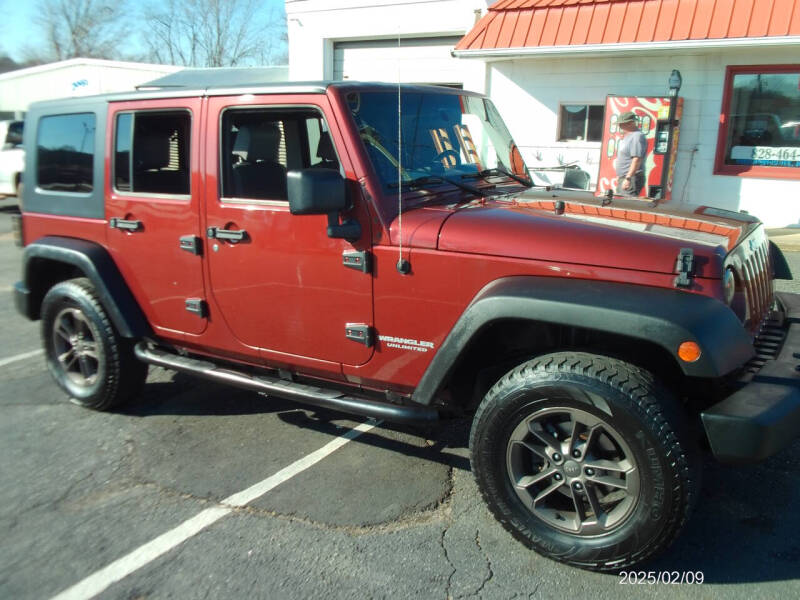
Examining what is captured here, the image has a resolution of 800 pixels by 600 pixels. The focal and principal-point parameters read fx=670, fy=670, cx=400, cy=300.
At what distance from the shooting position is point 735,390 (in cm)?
257

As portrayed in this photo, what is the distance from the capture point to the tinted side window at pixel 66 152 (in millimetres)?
4102

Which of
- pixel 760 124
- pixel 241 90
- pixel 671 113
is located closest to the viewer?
pixel 241 90

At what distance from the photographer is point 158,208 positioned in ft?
12.2

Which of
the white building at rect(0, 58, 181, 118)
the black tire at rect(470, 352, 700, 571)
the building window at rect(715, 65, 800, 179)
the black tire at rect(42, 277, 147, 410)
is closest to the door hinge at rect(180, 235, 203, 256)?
the black tire at rect(42, 277, 147, 410)

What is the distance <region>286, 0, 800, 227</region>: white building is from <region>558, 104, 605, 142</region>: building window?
4 cm

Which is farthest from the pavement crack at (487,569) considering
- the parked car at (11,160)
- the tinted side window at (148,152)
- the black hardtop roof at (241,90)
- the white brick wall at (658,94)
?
the parked car at (11,160)

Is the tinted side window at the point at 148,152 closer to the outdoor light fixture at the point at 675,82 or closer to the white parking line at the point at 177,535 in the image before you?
the white parking line at the point at 177,535

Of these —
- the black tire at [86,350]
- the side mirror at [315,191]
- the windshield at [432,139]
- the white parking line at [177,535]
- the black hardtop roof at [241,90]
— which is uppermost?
the black hardtop roof at [241,90]

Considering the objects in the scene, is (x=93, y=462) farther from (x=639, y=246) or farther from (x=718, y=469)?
(x=718, y=469)

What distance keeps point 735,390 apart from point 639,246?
0.66 m

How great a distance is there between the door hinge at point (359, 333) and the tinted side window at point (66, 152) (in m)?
2.05

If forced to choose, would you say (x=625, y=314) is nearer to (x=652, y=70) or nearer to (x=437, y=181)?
(x=437, y=181)

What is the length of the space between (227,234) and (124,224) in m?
0.84

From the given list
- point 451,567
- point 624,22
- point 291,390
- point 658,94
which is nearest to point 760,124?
point 658,94
